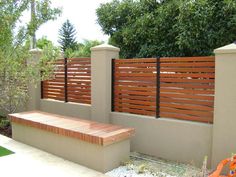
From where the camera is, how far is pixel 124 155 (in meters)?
4.93

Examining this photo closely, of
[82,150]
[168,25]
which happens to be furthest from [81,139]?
[168,25]

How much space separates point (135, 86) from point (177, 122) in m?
1.25

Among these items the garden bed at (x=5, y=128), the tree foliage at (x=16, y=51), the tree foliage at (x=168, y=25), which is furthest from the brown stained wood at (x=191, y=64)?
the garden bed at (x=5, y=128)

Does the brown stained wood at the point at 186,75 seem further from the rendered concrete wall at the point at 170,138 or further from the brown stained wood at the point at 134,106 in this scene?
the rendered concrete wall at the point at 170,138

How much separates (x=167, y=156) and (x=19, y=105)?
16.4 feet

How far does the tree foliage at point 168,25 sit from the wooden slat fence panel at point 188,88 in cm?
362

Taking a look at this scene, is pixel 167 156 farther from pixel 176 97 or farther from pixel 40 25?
pixel 40 25

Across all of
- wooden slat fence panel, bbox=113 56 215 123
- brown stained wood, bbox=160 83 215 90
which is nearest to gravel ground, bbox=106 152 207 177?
wooden slat fence panel, bbox=113 56 215 123

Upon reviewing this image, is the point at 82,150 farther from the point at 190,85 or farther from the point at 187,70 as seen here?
the point at 187,70

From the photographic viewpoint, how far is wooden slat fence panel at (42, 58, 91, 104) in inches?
275

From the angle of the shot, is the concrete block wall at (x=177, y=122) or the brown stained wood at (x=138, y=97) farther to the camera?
the brown stained wood at (x=138, y=97)

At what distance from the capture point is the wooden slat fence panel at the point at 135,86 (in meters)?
5.67

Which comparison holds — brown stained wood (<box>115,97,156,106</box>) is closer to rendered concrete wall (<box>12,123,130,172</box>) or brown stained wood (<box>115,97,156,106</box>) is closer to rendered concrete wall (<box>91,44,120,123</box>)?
rendered concrete wall (<box>91,44,120,123</box>)

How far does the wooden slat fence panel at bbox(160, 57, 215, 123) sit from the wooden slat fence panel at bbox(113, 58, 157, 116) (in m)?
0.23
